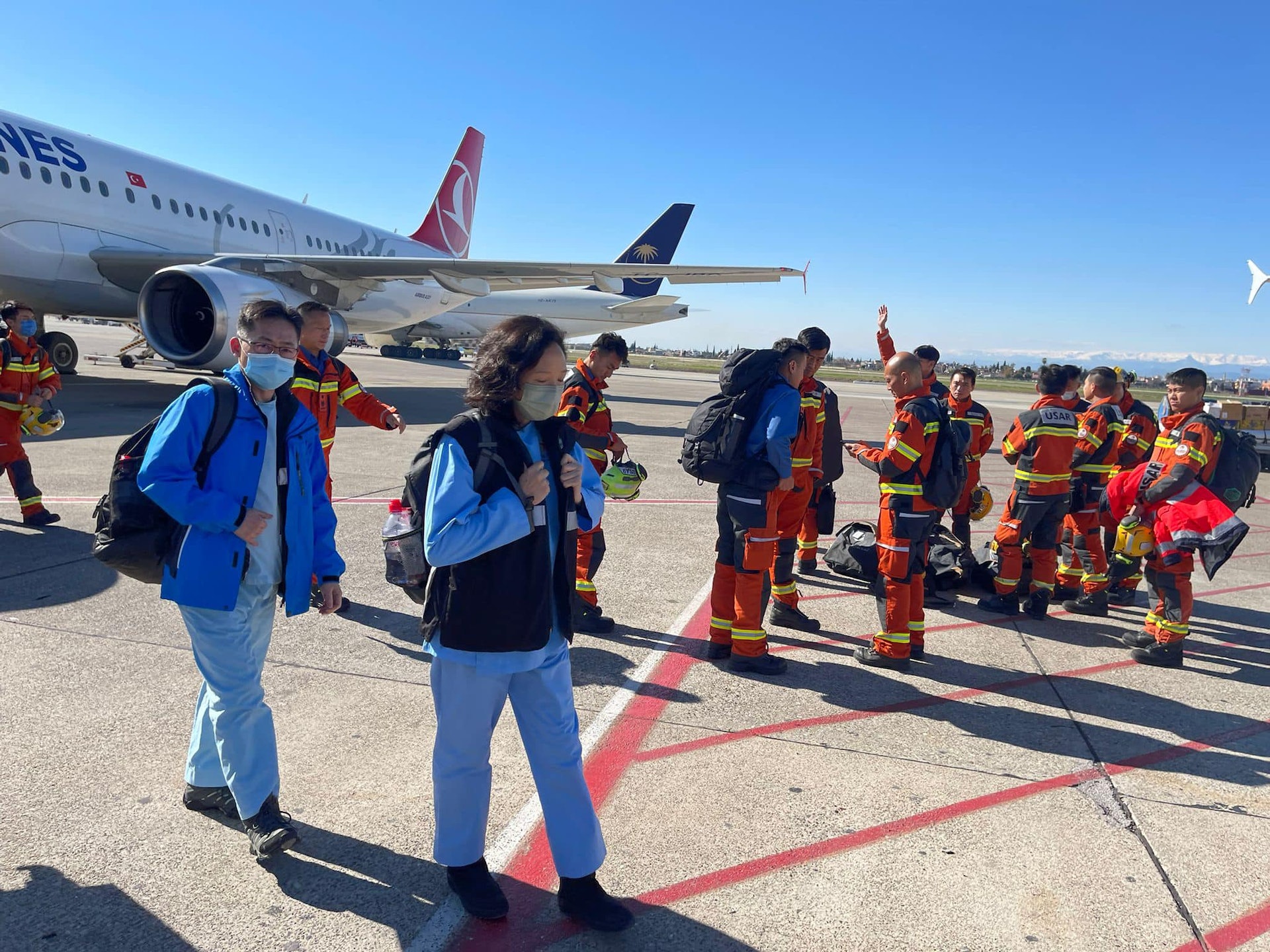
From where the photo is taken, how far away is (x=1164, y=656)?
5.26 metres

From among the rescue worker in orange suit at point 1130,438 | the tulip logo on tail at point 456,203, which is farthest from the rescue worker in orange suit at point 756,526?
the tulip logo on tail at point 456,203

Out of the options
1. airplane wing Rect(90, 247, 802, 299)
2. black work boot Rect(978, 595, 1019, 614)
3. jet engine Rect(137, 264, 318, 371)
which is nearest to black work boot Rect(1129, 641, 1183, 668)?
black work boot Rect(978, 595, 1019, 614)

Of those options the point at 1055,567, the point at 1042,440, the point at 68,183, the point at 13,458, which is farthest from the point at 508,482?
the point at 68,183

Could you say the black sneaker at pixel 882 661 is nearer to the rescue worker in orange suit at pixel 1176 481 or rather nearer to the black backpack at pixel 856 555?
the rescue worker in orange suit at pixel 1176 481

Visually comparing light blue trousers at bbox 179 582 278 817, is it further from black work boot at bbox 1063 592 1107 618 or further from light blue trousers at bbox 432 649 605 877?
black work boot at bbox 1063 592 1107 618

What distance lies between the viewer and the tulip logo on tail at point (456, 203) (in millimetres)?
27234

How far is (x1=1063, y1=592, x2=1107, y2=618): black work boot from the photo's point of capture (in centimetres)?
642

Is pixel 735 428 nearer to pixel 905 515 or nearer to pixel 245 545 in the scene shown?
pixel 905 515

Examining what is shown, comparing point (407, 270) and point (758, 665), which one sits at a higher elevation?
point (407, 270)

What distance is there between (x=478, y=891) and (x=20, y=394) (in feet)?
21.8

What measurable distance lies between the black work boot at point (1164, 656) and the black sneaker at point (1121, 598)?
1484 mm

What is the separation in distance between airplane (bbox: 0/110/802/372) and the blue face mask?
10986mm

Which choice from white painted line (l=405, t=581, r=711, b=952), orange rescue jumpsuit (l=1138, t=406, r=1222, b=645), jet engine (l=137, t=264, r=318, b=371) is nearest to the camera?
white painted line (l=405, t=581, r=711, b=952)

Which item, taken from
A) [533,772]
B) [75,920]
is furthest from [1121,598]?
[75,920]
